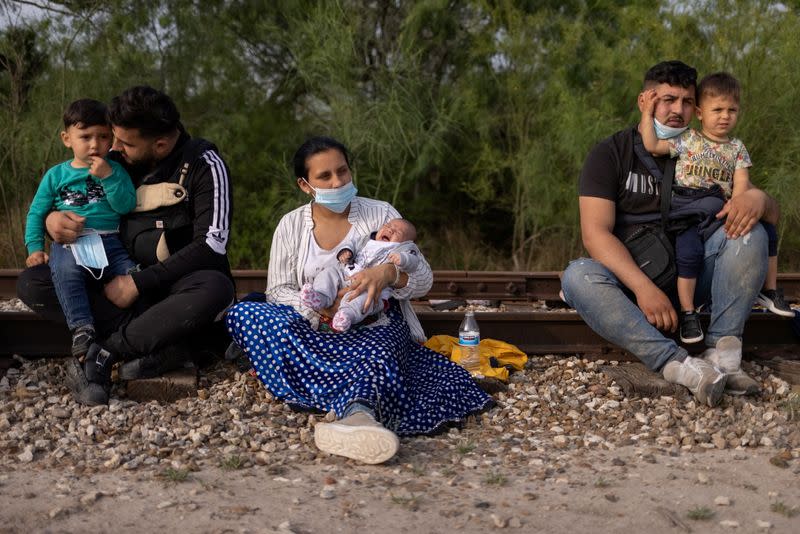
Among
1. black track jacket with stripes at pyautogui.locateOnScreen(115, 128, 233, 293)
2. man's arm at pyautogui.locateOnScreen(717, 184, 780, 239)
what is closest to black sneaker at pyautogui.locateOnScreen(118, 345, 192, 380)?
black track jacket with stripes at pyautogui.locateOnScreen(115, 128, 233, 293)

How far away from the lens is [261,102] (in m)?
11.5

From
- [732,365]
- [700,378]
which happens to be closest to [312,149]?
[700,378]

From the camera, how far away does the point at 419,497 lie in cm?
319

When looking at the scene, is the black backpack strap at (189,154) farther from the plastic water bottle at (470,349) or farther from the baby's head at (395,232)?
the plastic water bottle at (470,349)

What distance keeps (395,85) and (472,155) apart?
1467mm

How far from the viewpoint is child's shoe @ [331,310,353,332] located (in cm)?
426

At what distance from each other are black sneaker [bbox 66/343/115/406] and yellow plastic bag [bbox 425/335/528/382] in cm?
185

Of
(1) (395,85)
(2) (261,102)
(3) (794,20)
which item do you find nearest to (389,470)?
(1) (395,85)

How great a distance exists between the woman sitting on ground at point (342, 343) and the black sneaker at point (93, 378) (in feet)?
2.16

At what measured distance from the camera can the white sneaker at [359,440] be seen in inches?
138

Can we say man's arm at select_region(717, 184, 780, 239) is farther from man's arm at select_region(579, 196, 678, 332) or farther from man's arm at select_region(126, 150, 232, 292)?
man's arm at select_region(126, 150, 232, 292)

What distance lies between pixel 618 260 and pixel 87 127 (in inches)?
115

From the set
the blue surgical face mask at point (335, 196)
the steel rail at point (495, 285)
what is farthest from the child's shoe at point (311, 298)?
the steel rail at point (495, 285)

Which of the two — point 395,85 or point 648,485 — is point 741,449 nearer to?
point 648,485
